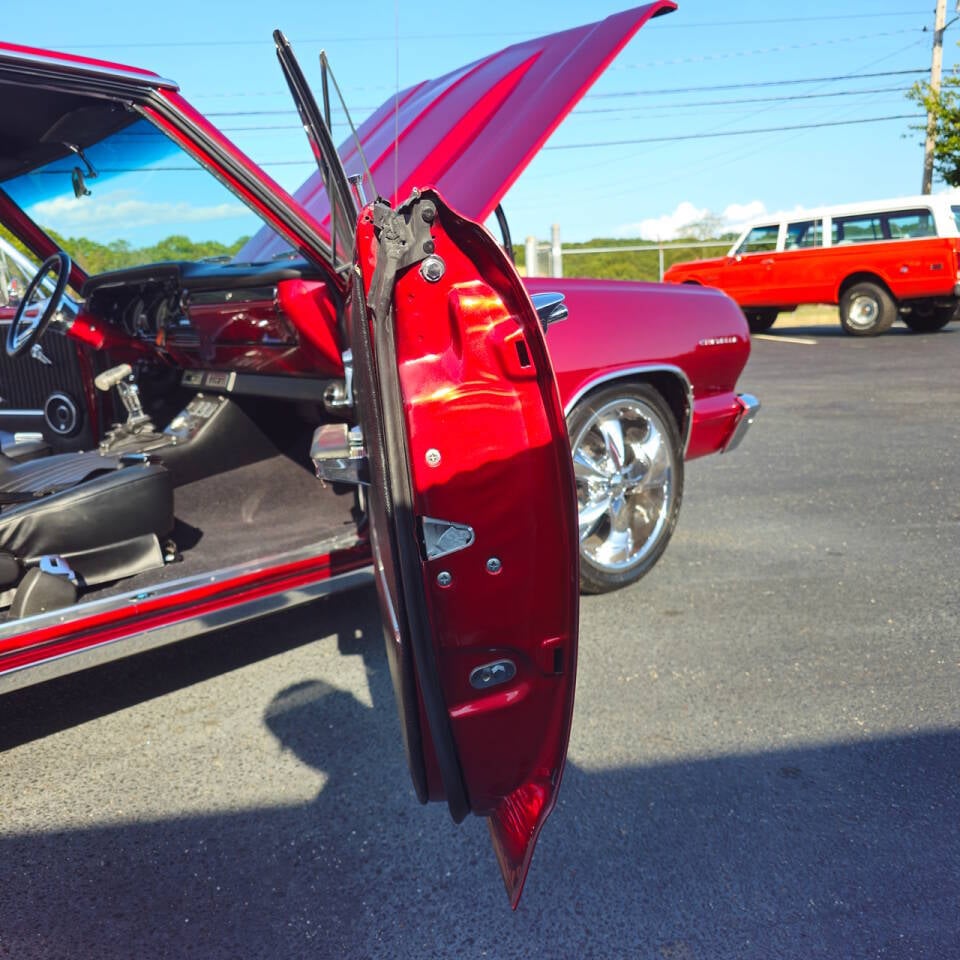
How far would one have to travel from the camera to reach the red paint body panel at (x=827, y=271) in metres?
12.0

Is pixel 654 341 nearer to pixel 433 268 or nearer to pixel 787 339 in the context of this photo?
pixel 433 268

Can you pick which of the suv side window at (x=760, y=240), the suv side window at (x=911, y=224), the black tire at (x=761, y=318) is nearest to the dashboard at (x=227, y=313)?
the suv side window at (x=911, y=224)

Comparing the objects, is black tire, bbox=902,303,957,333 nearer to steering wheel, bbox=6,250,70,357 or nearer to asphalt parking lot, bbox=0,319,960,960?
asphalt parking lot, bbox=0,319,960,960

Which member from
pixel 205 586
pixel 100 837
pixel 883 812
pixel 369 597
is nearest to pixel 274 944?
pixel 100 837

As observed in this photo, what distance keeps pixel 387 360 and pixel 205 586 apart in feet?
4.15

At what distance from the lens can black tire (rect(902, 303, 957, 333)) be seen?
1249cm

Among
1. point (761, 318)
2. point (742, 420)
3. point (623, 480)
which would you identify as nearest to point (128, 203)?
point (623, 480)

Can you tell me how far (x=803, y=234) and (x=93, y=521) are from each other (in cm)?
1325

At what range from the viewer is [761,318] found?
589 inches

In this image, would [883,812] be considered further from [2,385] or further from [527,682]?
[2,385]

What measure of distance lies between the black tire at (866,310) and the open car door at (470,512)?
12579mm

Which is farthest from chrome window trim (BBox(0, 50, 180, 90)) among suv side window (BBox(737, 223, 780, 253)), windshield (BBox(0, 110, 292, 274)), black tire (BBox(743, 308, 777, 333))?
black tire (BBox(743, 308, 777, 333))

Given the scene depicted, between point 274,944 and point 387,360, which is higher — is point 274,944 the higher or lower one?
the lower one

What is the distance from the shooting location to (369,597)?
138 inches
